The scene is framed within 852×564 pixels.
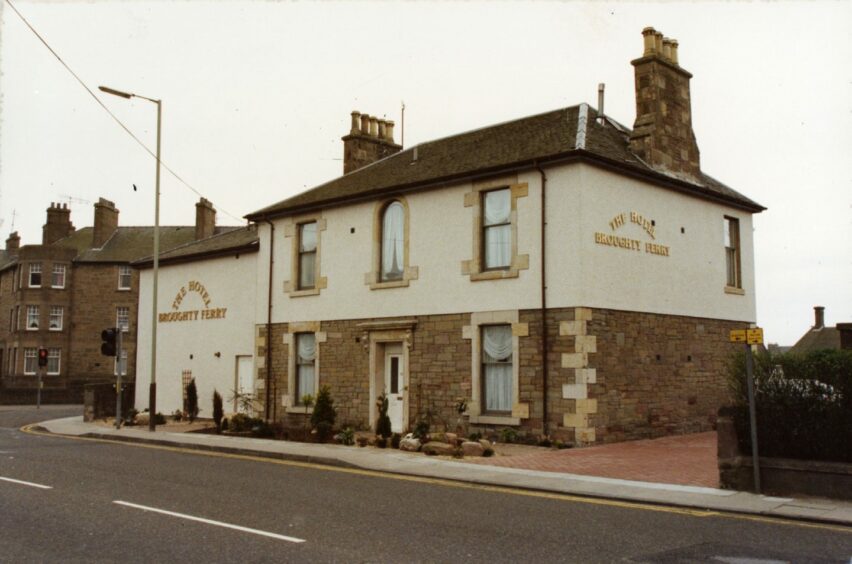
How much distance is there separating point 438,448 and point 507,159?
7196 mm

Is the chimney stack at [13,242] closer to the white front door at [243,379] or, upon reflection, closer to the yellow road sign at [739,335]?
the white front door at [243,379]

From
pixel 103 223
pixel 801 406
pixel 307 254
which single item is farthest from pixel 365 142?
pixel 103 223

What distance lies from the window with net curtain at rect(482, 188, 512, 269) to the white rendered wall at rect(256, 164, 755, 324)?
0.39m

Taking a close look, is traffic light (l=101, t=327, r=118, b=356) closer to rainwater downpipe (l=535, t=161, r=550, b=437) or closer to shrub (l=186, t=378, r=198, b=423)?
shrub (l=186, t=378, r=198, b=423)

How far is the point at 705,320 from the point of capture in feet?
69.9

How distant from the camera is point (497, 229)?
63.3 ft

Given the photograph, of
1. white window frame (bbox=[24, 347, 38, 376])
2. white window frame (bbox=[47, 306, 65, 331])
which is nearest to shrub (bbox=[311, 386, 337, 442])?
white window frame (bbox=[47, 306, 65, 331])

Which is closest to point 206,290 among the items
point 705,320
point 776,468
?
point 705,320

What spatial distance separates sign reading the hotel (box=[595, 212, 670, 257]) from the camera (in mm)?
18469

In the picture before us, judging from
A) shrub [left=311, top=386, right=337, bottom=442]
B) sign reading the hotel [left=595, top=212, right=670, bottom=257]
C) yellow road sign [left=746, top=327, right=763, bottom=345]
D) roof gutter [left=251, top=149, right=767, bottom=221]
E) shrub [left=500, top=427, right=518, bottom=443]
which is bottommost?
shrub [left=500, top=427, right=518, bottom=443]

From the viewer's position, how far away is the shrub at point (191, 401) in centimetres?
2652

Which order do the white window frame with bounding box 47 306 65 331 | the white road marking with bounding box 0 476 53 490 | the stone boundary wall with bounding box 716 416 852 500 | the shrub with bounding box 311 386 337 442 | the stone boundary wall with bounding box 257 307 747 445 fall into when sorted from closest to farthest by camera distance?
the stone boundary wall with bounding box 716 416 852 500 < the white road marking with bounding box 0 476 53 490 < the stone boundary wall with bounding box 257 307 747 445 < the shrub with bounding box 311 386 337 442 < the white window frame with bounding box 47 306 65 331

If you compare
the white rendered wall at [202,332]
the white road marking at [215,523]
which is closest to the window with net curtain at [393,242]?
the white rendered wall at [202,332]

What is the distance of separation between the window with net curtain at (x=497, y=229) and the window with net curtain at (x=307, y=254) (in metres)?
6.36
